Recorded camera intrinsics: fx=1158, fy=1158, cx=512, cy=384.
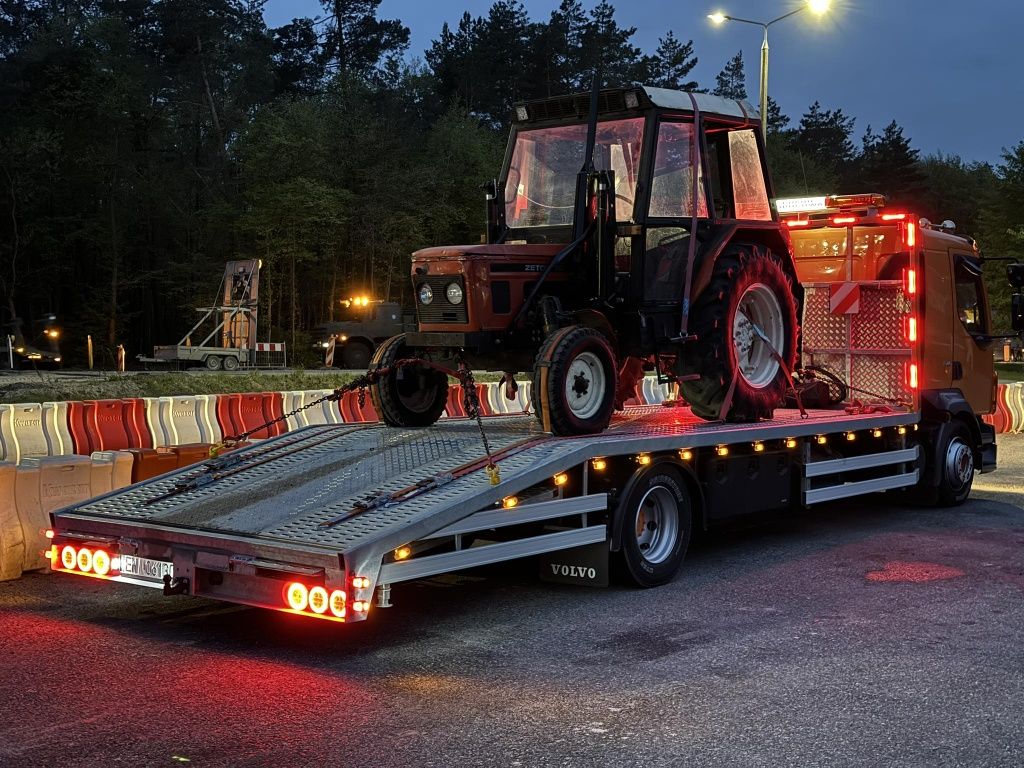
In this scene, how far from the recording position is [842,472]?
1027 centimetres

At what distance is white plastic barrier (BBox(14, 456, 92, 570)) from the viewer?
845 centimetres

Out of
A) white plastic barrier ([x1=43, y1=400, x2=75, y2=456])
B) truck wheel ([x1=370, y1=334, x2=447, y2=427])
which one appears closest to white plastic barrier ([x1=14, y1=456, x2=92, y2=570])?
truck wheel ([x1=370, y1=334, x2=447, y2=427])

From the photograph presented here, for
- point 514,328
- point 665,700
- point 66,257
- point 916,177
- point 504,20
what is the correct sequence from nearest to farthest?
1. point 665,700
2. point 514,328
3. point 66,257
4. point 504,20
5. point 916,177

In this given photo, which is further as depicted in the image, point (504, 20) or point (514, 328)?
point (504, 20)

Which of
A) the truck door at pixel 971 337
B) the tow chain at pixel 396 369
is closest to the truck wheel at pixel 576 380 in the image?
the tow chain at pixel 396 369

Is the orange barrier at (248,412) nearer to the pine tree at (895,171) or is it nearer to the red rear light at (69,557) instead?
the red rear light at (69,557)

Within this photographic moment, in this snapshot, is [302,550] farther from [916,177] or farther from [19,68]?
[916,177]

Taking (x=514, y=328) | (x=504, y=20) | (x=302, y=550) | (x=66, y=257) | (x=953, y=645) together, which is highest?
(x=504, y=20)

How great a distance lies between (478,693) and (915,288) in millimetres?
7283

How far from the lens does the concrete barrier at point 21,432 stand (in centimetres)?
1109

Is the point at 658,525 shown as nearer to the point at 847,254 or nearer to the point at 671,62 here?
the point at 847,254

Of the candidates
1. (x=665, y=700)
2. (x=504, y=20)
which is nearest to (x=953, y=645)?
(x=665, y=700)

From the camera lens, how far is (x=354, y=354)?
3675 cm

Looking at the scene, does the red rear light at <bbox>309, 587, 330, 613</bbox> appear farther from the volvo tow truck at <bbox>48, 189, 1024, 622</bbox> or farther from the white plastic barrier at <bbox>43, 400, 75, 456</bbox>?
the white plastic barrier at <bbox>43, 400, 75, 456</bbox>
